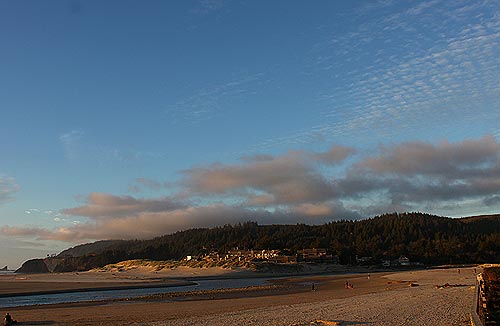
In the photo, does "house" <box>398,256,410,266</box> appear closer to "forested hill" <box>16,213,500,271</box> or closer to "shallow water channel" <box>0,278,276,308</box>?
"forested hill" <box>16,213,500,271</box>

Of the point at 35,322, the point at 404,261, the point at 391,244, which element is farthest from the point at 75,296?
the point at 391,244

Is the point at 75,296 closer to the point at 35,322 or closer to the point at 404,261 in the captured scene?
the point at 35,322

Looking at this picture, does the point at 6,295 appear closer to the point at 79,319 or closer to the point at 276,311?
the point at 79,319

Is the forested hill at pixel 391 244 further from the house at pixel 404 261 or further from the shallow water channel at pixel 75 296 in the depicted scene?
the shallow water channel at pixel 75 296

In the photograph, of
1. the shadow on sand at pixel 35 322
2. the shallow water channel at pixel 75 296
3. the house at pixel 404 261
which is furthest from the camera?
the house at pixel 404 261

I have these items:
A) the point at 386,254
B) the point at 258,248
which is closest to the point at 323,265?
the point at 386,254

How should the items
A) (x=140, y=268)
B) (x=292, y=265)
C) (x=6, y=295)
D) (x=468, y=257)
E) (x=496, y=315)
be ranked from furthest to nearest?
(x=468, y=257) → (x=140, y=268) → (x=292, y=265) → (x=6, y=295) → (x=496, y=315)

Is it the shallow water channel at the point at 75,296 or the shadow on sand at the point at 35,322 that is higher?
the shadow on sand at the point at 35,322

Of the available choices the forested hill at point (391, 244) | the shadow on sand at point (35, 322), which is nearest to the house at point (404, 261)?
the forested hill at point (391, 244)

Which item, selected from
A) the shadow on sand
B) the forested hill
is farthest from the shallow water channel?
the forested hill

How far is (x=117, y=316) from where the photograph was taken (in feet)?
85.7

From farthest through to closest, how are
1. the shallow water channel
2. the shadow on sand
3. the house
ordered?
the house < the shallow water channel < the shadow on sand

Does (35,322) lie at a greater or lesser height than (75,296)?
greater

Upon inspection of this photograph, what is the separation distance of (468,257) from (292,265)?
6111cm
